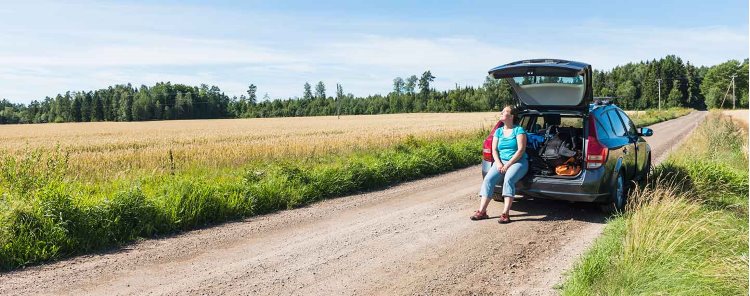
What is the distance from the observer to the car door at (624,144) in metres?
7.39

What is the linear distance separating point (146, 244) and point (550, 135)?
5951 mm

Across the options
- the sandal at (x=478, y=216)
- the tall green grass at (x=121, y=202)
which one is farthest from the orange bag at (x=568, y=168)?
the tall green grass at (x=121, y=202)

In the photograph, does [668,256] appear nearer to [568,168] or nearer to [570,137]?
[568,168]

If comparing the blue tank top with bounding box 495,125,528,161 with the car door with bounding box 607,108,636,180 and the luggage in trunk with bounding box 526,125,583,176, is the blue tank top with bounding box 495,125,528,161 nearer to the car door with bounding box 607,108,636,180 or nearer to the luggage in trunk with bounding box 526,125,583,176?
the luggage in trunk with bounding box 526,125,583,176

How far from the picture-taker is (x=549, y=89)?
743 cm

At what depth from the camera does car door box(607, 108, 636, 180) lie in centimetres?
739

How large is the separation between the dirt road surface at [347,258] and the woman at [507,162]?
0.33m

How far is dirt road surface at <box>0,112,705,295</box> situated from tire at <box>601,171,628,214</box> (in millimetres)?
267

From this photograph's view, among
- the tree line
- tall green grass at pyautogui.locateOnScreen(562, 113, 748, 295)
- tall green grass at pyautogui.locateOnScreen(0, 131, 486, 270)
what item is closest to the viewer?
tall green grass at pyautogui.locateOnScreen(562, 113, 748, 295)

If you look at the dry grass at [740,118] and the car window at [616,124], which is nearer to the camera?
the car window at [616,124]

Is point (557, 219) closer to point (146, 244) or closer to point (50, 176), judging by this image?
point (146, 244)

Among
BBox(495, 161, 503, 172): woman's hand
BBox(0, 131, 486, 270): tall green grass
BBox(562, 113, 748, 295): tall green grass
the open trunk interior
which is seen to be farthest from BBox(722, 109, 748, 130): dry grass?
BBox(0, 131, 486, 270): tall green grass

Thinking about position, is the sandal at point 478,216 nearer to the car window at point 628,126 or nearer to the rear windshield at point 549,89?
the rear windshield at point 549,89

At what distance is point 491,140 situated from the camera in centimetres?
744
